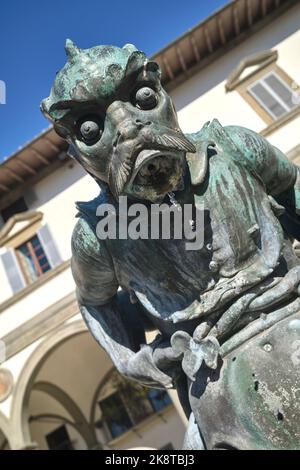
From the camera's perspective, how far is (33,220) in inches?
464

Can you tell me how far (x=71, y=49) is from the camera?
1375 millimetres

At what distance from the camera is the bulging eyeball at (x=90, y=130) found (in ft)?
4.33

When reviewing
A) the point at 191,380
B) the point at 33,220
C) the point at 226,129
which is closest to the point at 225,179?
the point at 226,129

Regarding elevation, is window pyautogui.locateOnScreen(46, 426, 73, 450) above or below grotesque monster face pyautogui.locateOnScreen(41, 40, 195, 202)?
above

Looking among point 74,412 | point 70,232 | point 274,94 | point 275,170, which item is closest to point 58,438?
point 74,412

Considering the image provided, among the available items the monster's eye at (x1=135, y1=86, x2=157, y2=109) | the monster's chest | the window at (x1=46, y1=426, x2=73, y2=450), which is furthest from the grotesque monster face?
the window at (x1=46, y1=426, x2=73, y2=450)

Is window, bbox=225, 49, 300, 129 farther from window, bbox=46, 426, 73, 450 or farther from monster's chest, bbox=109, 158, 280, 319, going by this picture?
monster's chest, bbox=109, 158, 280, 319

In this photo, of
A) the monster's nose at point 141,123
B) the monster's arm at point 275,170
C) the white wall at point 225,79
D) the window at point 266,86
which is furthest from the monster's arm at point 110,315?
the white wall at point 225,79

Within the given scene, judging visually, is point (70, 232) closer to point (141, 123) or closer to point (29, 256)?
point (29, 256)

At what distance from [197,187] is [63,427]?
12832 mm

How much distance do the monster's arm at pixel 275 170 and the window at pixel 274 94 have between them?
9328 mm

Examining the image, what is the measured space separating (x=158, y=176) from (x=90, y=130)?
22 centimetres

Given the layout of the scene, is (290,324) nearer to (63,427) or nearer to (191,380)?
(191,380)

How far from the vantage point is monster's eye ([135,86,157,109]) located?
1330 mm
